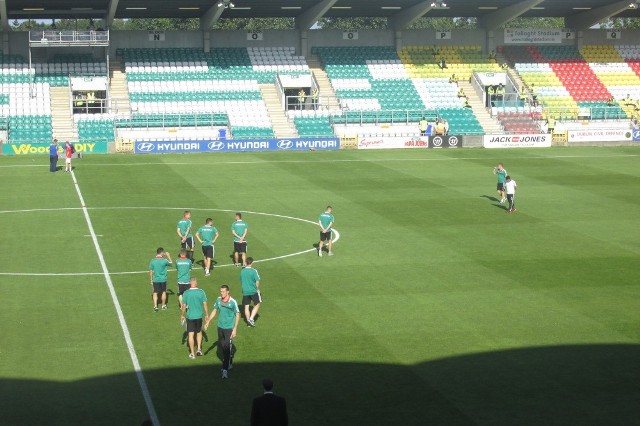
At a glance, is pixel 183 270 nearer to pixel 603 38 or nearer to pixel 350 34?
pixel 350 34

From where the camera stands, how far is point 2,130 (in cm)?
6172

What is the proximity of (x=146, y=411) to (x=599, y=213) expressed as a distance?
26129mm

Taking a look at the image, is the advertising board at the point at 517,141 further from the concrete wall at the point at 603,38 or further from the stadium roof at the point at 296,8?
the concrete wall at the point at 603,38

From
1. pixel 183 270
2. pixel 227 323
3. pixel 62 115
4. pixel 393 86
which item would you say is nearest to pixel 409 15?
pixel 393 86

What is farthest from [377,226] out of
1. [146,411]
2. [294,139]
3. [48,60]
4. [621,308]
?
[48,60]

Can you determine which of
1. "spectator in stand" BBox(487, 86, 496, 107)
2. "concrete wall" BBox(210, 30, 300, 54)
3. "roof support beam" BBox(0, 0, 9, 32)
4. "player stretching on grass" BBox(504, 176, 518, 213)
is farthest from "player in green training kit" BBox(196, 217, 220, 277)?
"concrete wall" BBox(210, 30, 300, 54)

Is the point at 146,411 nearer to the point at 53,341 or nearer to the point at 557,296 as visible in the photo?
the point at 53,341

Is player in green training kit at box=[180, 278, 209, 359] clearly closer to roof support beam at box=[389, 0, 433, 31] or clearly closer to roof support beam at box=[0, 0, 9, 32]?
roof support beam at box=[0, 0, 9, 32]

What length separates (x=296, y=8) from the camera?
72438mm

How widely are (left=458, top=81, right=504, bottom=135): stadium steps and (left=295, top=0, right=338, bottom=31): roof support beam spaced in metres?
12.6

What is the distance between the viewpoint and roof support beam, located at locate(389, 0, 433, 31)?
71625mm

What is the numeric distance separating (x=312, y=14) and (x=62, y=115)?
777 inches

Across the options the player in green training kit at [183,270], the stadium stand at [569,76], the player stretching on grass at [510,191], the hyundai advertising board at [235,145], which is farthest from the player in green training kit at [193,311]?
the stadium stand at [569,76]

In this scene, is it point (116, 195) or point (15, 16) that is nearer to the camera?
point (116, 195)
